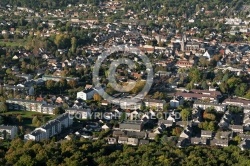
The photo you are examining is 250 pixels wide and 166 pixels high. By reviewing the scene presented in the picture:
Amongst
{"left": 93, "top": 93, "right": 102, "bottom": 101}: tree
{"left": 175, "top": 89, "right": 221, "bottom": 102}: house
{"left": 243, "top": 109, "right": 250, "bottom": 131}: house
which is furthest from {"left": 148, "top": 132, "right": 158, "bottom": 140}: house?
{"left": 175, "top": 89, "right": 221, "bottom": 102}: house

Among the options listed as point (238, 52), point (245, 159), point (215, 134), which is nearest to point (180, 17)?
point (238, 52)

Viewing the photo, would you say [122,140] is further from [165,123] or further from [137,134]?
[165,123]

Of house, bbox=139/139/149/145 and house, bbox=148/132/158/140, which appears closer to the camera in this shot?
house, bbox=139/139/149/145

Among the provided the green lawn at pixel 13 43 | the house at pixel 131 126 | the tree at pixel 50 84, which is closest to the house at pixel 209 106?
the house at pixel 131 126

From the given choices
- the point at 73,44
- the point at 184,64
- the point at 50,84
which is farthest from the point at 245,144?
the point at 73,44

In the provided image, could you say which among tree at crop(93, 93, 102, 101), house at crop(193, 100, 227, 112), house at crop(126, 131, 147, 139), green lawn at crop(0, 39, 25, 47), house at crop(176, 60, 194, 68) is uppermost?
green lawn at crop(0, 39, 25, 47)

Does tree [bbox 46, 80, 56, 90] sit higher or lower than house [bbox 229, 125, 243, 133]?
higher

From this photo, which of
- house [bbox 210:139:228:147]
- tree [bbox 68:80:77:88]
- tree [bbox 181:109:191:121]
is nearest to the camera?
house [bbox 210:139:228:147]

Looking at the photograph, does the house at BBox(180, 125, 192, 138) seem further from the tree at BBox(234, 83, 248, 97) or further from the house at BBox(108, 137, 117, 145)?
the tree at BBox(234, 83, 248, 97)

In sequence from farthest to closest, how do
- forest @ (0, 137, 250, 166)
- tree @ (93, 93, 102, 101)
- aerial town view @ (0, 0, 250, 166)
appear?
tree @ (93, 93, 102, 101) < aerial town view @ (0, 0, 250, 166) < forest @ (0, 137, 250, 166)
